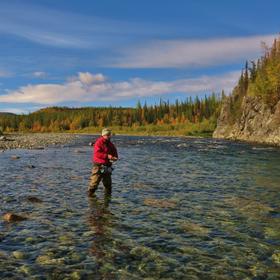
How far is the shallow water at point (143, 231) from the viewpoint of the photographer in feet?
32.3

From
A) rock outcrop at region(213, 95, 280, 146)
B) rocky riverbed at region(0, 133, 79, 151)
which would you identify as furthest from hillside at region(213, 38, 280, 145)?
rocky riverbed at region(0, 133, 79, 151)

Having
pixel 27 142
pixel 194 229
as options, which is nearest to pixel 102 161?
pixel 194 229

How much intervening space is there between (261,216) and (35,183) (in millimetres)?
13569

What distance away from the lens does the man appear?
18875 mm

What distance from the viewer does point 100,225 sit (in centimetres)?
1370

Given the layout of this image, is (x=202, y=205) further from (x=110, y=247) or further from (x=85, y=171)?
(x=85, y=171)

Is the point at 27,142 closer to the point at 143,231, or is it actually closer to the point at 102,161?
the point at 102,161

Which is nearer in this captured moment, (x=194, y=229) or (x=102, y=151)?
(x=194, y=229)

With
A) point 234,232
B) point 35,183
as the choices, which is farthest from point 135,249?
point 35,183

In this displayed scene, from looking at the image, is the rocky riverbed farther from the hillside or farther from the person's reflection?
the hillside

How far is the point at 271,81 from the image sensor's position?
9331 cm

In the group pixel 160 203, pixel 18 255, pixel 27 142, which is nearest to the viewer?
pixel 18 255

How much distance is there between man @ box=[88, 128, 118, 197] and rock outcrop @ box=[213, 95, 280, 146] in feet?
206

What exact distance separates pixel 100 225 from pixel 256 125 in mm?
89063
